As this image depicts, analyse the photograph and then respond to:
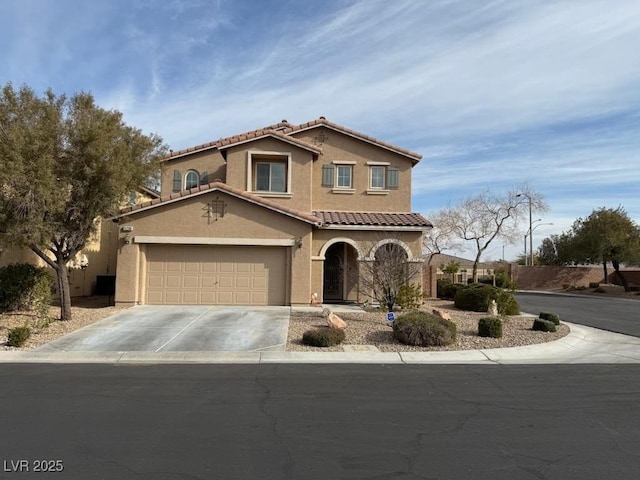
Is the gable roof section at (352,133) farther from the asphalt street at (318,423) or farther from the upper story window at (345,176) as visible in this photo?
the asphalt street at (318,423)

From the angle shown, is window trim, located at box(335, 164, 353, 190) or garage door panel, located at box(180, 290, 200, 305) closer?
garage door panel, located at box(180, 290, 200, 305)

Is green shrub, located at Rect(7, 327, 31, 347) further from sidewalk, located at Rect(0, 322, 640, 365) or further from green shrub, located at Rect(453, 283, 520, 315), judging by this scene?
green shrub, located at Rect(453, 283, 520, 315)

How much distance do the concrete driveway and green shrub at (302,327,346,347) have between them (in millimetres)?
661

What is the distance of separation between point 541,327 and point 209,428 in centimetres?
1199

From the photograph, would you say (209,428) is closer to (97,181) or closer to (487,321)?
(487,321)

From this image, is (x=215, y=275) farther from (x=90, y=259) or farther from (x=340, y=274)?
(x=90, y=259)

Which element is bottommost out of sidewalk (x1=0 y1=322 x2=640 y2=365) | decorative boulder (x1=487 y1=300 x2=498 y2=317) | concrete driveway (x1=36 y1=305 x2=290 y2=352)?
sidewalk (x1=0 y1=322 x2=640 y2=365)

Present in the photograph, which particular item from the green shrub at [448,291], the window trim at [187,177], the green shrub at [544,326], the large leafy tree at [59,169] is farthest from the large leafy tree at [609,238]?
the large leafy tree at [59,169]

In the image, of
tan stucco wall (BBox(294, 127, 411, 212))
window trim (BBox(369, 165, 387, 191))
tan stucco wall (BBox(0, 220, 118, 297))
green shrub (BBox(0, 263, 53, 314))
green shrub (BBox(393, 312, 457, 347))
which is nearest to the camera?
green shrub (BBox(393, 312, 457, 347))

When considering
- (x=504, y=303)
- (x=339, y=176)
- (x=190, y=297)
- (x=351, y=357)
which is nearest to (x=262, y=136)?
(x=339, y=176)

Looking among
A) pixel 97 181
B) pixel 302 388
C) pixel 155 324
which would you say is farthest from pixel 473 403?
pixel 97 181

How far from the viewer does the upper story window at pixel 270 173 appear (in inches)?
839

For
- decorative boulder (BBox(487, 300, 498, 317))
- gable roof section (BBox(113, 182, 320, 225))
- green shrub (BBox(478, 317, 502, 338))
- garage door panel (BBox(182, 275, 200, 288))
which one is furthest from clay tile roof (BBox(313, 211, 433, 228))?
green shrub (BBox(478, 317, 502, 338))

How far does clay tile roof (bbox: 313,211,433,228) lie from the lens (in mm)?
20625
